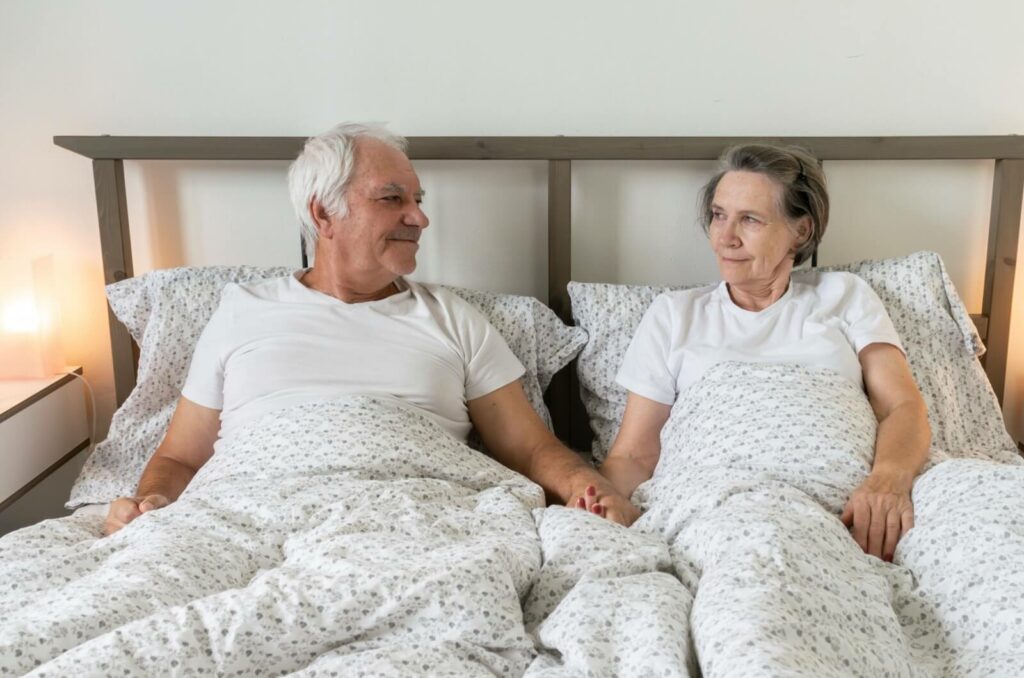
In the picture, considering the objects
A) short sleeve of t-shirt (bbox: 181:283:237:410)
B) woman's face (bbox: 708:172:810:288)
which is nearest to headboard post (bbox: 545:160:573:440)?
woman's face (bbox: 708:172:810:288)

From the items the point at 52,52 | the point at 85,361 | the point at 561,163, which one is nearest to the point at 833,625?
the point at 561,163

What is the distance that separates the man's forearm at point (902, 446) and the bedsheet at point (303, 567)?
1.81 ft

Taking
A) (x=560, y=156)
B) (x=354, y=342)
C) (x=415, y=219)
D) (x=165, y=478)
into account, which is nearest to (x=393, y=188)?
(x=415, y=219)

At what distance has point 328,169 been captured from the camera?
1.67 metres

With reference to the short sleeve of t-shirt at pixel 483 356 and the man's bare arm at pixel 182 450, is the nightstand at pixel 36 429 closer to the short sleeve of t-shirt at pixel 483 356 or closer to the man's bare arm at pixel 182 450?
the man's bare arm at pixel 182 450

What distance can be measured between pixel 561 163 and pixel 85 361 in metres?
1.16

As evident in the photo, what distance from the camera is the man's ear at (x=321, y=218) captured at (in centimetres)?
169

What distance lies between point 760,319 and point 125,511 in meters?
1.13

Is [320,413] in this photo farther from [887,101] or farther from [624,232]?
[887,101]

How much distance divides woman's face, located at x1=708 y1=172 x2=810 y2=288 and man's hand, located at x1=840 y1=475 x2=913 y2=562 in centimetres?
47

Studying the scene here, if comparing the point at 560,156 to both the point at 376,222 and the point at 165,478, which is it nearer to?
the point at 376,222

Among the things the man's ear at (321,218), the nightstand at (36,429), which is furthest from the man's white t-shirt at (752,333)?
the nightstand at (36,429)

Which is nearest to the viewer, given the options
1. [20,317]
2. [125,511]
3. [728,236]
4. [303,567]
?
[303,567]

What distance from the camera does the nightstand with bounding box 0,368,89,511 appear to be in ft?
5.63
